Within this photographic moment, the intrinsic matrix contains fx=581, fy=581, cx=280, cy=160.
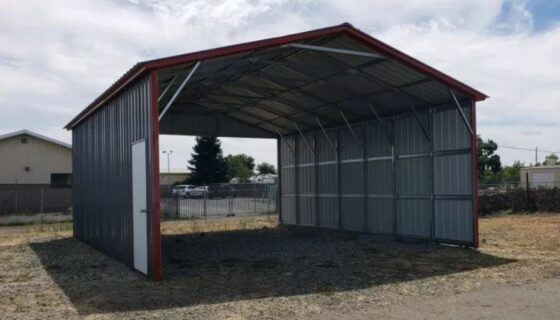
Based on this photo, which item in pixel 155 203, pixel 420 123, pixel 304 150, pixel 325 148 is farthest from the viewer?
pixel 304 150

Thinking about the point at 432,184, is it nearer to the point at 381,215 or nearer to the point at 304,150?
the point at 381,215

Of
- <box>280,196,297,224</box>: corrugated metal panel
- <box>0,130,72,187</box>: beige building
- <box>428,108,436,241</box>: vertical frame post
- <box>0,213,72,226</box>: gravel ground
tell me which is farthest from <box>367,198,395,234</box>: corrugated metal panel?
<box>0,130,72,187</box>: beige building

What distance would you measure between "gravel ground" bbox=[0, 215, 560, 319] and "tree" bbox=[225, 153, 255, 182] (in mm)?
68528

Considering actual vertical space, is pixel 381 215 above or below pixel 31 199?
below

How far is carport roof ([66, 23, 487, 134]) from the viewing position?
12.6m

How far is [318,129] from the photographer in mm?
22266

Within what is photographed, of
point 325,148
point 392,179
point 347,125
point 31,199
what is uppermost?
point 347,125

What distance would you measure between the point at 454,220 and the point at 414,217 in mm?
1854

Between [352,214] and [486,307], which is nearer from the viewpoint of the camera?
[486,307]

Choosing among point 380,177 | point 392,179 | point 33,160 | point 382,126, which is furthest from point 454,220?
point 33,160

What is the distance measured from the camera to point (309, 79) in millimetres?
16516

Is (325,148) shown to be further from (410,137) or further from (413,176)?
(413,176)

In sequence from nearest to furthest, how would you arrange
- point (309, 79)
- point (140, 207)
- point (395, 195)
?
1. point (140, 207)
2. point (309, 79)
3. point (395, 195)

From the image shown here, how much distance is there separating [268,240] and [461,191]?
6.15m
